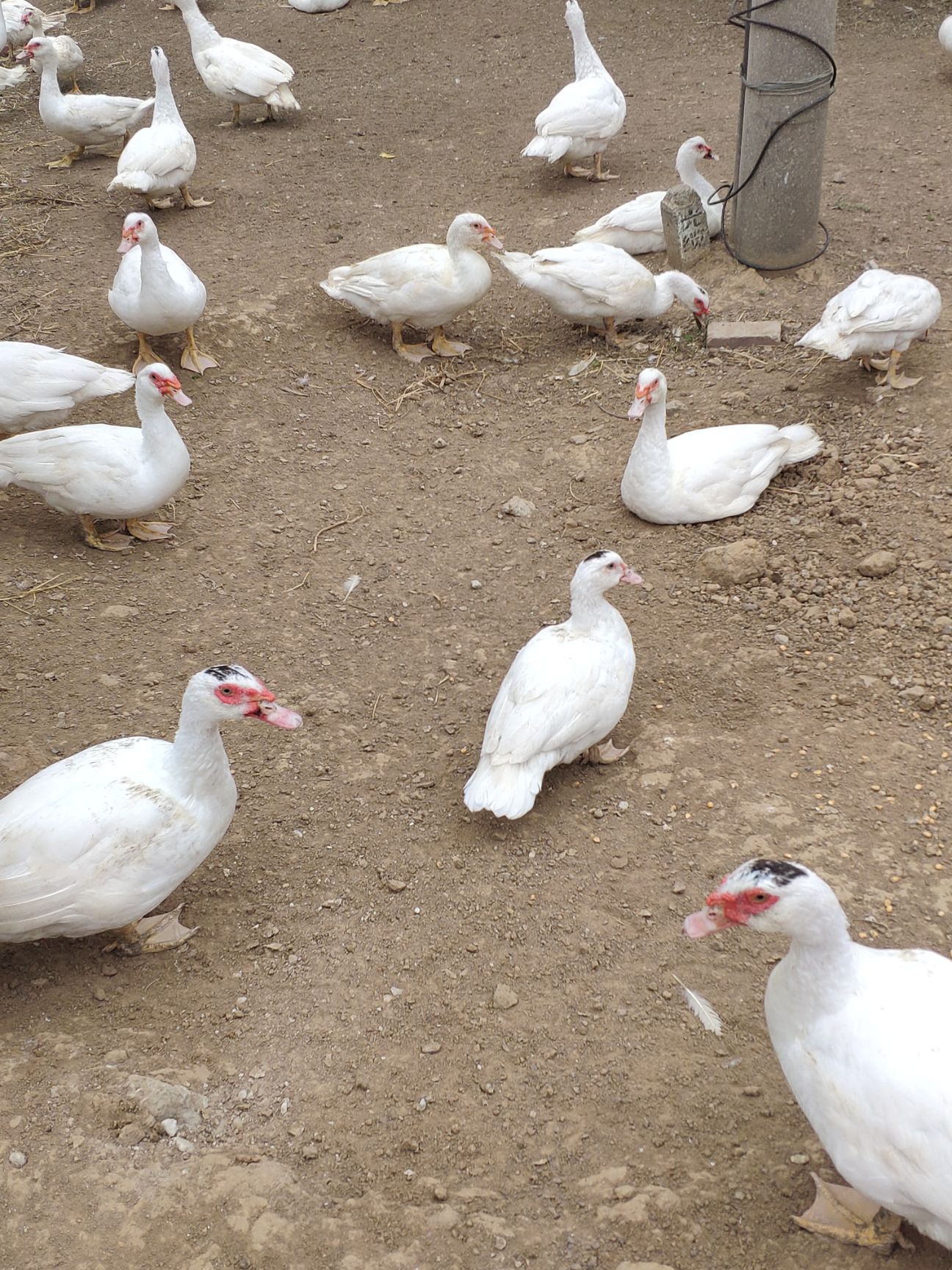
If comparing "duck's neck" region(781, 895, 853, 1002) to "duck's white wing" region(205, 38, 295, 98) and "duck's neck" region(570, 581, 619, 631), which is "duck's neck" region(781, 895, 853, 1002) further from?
"duck's white wing" region(205, 38, 295, 98)

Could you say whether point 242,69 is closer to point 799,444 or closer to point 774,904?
point 799,444

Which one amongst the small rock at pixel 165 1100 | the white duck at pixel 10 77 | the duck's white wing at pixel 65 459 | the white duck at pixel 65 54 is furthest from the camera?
the white duck at pixel 10 77

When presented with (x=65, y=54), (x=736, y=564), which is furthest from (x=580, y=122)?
(x=65, y=54)

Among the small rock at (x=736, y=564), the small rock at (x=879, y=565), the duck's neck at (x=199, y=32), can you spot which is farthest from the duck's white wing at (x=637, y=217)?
the duck's neck at (x=199, y=32)

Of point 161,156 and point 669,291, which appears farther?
point 161,156

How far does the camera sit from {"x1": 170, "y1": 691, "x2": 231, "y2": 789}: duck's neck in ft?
12.2

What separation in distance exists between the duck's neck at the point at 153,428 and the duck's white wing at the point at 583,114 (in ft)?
17.0

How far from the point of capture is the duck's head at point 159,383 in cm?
570

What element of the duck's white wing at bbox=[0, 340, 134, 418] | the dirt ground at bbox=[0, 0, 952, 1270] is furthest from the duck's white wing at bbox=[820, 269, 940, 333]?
the duck's white wing at bbox=[0, 340, 134, 418]

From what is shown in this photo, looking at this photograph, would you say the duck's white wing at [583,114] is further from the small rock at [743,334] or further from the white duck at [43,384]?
the white duck at [43,384]

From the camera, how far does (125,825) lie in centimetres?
362

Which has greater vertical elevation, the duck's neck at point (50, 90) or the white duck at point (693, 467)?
the duck's neck at point (50, 90)

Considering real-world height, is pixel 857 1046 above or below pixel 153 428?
above

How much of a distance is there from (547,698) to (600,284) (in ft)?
12.7
